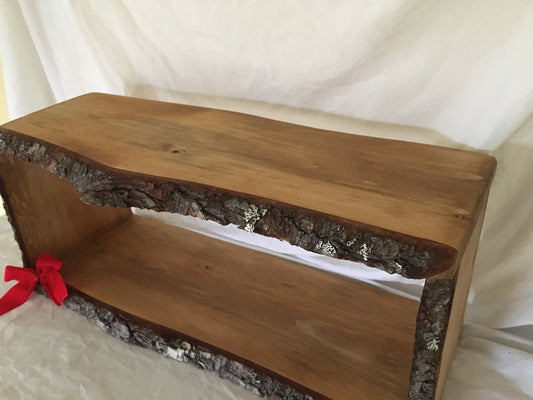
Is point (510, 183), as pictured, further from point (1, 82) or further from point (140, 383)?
point (1, 82)

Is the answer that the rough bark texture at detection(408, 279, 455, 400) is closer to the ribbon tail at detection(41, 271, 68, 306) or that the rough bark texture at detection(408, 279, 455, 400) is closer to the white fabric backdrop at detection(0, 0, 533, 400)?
the white fabric backdrop at detection(0, 0, 533, 400)

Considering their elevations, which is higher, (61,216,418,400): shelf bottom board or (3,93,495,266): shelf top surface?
(3,93,495,266): shelf top surface

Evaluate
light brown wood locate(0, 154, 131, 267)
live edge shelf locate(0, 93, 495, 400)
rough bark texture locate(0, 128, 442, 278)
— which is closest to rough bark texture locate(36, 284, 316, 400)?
live edge shelf locate(0, 93, 495, 400)

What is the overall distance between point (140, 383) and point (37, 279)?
323mm

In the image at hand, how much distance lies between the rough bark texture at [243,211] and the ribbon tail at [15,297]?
31 cm

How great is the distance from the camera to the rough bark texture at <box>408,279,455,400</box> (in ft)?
1.82

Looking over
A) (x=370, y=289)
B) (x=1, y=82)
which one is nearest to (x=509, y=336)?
(x=370, y=289)

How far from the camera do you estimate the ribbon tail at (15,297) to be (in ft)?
3.00

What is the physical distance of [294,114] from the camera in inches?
35.6

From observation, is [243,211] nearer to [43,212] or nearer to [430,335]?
[430,335]

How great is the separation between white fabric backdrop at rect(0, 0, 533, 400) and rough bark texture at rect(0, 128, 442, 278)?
0.31 m

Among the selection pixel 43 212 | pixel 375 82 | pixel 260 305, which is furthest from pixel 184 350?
pixel 375 82

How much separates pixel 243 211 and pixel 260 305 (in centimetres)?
33

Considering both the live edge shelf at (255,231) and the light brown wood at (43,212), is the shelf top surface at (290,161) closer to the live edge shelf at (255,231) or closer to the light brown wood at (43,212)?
the live edge shelf at (255,231)
